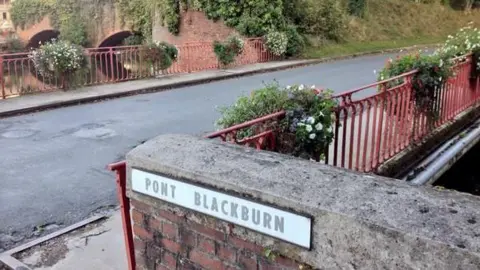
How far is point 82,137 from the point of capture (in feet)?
28.1

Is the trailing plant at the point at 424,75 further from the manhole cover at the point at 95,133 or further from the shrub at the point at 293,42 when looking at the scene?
the shrub at the point at 293,42

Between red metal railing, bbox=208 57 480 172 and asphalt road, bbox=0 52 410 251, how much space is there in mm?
1608

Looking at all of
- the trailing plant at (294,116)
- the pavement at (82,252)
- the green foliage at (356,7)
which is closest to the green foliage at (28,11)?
the green foliage at (356,7)

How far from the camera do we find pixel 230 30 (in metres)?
22.9

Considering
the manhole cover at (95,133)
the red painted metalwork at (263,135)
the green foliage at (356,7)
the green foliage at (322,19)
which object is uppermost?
the green foliage at (356,7)

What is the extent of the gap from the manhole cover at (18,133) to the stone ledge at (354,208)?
7.11 m

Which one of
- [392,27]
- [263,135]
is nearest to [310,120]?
[263,135]

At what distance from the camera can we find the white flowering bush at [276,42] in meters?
21.1

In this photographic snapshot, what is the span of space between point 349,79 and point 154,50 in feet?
19.9

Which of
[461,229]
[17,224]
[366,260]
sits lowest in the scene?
[17,224]

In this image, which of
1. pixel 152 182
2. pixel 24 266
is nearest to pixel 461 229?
pixel 152 182

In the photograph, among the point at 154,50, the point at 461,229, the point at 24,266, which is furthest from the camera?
the point at 154,50

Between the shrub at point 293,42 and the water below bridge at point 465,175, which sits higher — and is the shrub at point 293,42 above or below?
above

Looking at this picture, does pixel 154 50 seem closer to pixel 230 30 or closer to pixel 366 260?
pixel 230 30
